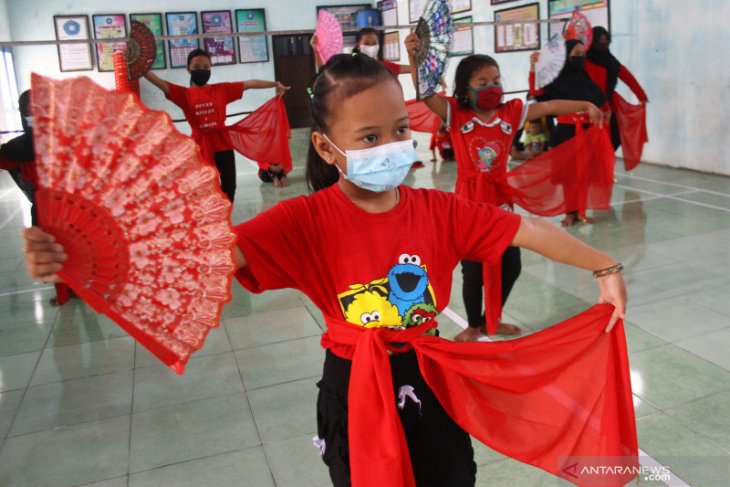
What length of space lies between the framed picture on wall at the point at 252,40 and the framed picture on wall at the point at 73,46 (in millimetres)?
3024

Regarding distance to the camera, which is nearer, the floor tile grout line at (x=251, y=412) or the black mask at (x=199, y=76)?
the floor tile grout line at (x=251, y=412)

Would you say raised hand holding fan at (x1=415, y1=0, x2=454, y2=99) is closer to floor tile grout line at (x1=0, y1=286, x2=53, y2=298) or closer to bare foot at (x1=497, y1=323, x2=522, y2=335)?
bare foot at (x1=497, y1=323, x2=522, y2=335)

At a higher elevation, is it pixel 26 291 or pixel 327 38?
pixel 327 38

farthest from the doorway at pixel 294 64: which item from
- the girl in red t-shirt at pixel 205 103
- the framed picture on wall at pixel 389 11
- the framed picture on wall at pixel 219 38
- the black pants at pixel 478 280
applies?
the black pants at pixel 478 280

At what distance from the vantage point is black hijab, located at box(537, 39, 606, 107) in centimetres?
548

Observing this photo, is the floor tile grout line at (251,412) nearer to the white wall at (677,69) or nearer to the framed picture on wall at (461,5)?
the white wall at (677,69)

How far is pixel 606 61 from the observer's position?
6.02 meters

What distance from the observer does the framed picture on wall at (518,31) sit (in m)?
9.21

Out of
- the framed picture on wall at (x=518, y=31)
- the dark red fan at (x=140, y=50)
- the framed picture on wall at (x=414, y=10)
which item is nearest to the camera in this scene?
the dark red fan at (x=140, y=50)

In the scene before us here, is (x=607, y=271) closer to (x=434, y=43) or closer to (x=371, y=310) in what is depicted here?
(x=371, y=310)

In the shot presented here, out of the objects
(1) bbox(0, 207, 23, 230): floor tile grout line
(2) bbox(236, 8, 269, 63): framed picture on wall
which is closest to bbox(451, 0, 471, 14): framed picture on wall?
(2) bbox(236, 8, 269, 63): framed picture on wall

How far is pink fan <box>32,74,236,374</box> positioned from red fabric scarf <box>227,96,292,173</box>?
517 cm

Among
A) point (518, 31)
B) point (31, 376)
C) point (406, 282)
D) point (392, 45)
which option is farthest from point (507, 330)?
point (392, 45)

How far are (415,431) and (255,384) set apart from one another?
1.67m
